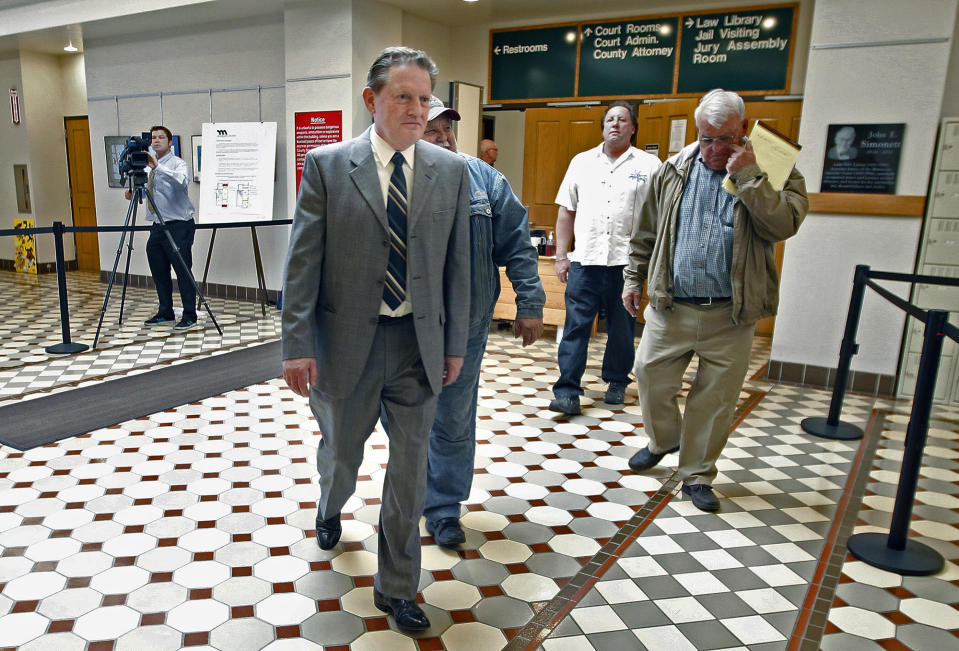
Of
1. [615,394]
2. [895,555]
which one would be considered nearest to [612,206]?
[615,394]

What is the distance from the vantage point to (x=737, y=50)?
19.6ft

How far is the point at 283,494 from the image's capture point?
306cm

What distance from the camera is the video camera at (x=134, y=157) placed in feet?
19.4

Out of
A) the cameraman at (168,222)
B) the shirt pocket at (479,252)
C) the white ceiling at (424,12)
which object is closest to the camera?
the shirt pocket at (479,252)

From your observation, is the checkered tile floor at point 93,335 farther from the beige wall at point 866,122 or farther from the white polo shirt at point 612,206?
the beige wall at point 866,122

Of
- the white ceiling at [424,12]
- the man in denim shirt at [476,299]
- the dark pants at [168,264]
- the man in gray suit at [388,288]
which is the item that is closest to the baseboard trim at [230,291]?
the dark pants at [168,264]

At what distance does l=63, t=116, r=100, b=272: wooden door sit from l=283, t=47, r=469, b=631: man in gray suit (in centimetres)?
967

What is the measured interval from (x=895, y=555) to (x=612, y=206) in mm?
2405

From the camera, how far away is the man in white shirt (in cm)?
421

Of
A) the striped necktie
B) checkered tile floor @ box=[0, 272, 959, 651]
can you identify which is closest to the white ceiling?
checkered tile floor @ box=[0, 272, 959, 651]

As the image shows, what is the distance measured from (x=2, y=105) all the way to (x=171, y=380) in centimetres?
796

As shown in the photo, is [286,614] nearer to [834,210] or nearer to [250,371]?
[250,371]

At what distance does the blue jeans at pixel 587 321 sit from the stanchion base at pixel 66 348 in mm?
3830

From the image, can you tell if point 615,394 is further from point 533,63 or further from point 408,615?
point 533,63
